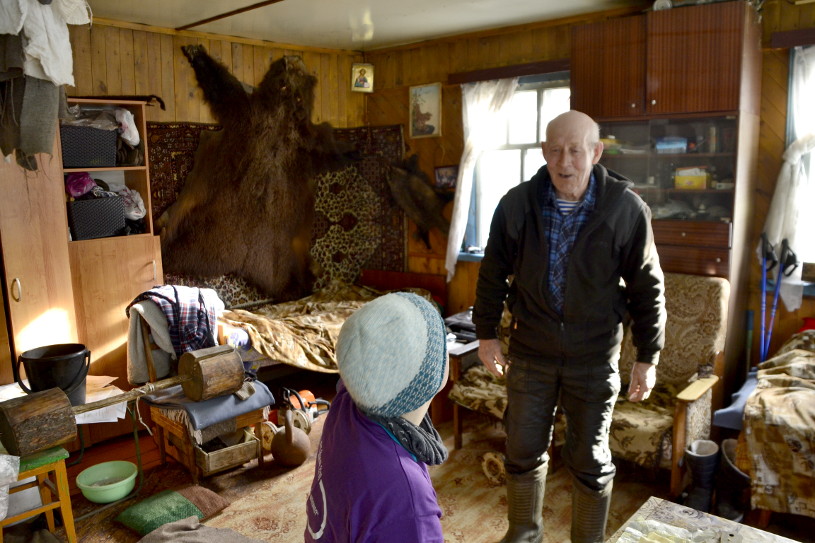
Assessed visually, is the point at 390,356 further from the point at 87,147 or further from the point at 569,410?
the point at 87,147

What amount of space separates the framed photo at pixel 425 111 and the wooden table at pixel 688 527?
Result: 348 cm

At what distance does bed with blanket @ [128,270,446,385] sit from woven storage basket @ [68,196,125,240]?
485mm

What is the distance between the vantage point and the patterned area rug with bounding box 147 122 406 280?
200 inches

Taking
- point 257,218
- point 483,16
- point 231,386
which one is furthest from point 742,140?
point 257,218

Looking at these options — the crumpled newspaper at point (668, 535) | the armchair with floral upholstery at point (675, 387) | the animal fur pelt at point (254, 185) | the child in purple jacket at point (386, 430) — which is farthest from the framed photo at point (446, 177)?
the child in purple jacket at point (386, 430)

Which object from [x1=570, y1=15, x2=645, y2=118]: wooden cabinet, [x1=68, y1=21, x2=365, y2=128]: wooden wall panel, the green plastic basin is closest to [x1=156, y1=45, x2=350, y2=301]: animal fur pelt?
[x1=68, y1=21, x2=365, y2=128]: wooden wall panel

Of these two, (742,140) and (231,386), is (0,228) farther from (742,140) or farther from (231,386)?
(742,140)

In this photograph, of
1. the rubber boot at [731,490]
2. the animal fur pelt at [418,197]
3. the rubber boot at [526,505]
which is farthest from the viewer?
the animal fur pelt at [418,197]

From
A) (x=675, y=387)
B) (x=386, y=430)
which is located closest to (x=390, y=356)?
(x=386, y=430)

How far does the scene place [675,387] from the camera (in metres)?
3.24

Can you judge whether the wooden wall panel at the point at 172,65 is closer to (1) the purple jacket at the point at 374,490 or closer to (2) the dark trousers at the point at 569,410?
(2) the dark trousers at the point at 569,410

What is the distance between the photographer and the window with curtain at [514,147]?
14.1 ft

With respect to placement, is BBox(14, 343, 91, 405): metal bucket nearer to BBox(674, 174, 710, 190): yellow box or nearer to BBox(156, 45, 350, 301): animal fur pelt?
BBox(156, 45, 350, 301): animal fur pelt

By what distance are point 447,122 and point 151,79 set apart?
6.71 ft
